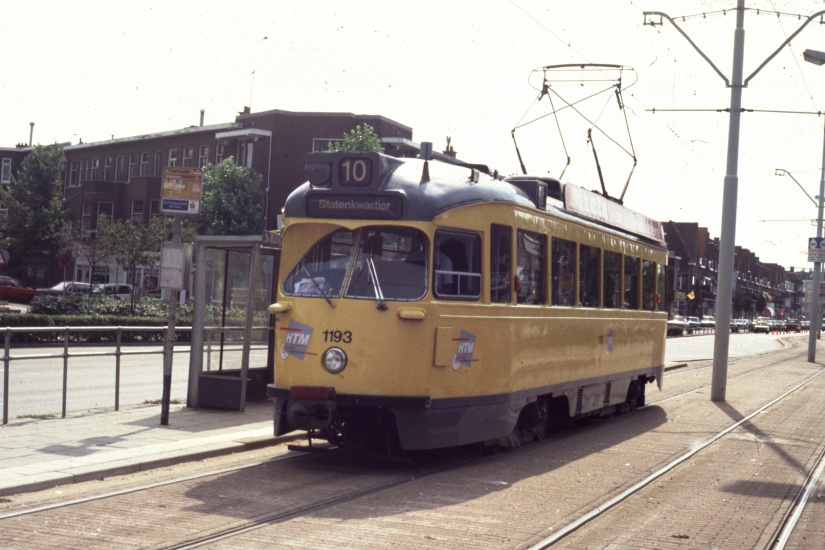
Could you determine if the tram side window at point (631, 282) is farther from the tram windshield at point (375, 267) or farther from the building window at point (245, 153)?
the building window at point (245, 153)

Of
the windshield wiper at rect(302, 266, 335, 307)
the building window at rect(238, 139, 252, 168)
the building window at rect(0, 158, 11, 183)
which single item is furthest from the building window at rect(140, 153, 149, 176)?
the windshield wiper at rect(302, 266, 335, 307)

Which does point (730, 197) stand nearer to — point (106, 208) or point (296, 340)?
point (296, 340)

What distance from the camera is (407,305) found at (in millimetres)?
9797

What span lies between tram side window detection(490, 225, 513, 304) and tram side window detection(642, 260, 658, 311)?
623cm

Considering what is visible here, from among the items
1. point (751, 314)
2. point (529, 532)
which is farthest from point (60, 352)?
point (751, 314)

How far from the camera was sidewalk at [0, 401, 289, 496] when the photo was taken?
356 inches

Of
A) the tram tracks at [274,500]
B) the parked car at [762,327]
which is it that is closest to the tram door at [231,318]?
the tram tracks at [274,500]

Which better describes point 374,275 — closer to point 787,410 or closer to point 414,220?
point 414,220

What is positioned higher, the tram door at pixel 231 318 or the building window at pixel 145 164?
the building window at pixel 145 164

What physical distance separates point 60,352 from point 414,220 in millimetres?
5440

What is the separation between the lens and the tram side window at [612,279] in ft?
47.5

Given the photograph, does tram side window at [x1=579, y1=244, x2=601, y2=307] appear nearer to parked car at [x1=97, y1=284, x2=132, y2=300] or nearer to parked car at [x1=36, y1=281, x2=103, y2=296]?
parked car at [x1=36, y1=281, x2=103, y2=296]

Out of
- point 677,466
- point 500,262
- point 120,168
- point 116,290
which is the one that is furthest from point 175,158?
point 677,466

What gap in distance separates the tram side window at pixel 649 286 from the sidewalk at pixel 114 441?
641 cm
